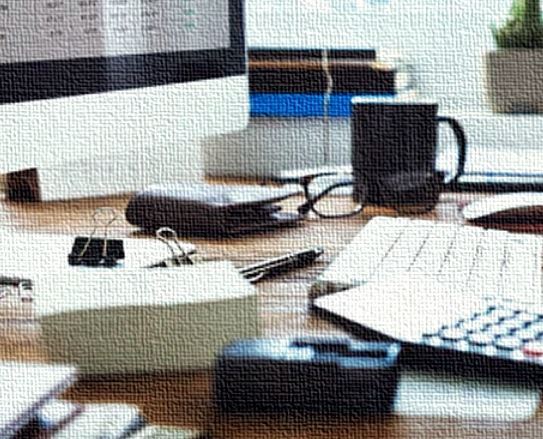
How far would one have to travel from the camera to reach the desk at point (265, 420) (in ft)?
1.60

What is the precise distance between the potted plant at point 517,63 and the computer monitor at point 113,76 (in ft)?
1.88

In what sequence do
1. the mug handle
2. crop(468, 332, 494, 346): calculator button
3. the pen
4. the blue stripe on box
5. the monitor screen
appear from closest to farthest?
1. crop(468, 332, 494, 346): calculator button
2. the monitor screen
3. the pen
4. the mug handle
5. the blue stripe on box

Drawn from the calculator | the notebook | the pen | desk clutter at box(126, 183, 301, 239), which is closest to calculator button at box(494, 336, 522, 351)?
the calculator

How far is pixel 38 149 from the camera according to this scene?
2.26 ft

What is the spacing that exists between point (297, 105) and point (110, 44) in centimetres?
66

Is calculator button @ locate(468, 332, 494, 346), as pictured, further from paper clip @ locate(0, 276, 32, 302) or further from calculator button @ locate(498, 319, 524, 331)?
paper clip @ locate(0, 276, 32, 302)

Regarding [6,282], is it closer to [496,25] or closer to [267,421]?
[267,421]

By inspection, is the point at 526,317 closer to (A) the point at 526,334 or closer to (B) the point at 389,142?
(A) the point at 526,334

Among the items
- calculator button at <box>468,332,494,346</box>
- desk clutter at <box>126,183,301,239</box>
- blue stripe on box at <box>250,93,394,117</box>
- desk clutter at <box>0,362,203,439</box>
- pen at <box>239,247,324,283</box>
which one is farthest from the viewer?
blue stripe on box at <box>250,93,394,117</box>

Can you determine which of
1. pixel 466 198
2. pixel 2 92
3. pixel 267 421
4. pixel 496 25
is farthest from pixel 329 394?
pixel 496 25

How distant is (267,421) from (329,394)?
0.03m

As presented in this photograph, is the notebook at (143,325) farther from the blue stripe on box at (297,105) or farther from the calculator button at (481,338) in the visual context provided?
the blue stripe on box at (297,105)

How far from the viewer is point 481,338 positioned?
0.56 meters

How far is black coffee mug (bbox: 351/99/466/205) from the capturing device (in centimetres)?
103
